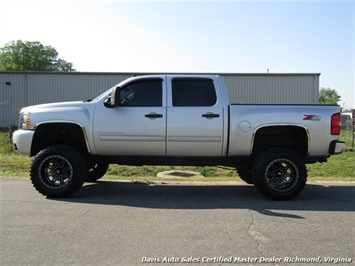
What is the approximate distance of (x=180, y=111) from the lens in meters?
6.45

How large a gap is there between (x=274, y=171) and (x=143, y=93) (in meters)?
2.85

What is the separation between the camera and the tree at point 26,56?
251 feet

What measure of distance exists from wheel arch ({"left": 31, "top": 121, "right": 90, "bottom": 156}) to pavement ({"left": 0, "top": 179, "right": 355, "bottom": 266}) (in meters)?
0.91

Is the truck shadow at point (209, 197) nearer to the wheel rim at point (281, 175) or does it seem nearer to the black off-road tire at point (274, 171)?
the black off-road tire at point (274, 171)

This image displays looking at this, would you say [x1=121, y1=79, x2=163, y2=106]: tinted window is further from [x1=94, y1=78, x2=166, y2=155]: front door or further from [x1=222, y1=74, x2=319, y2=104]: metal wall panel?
[x1=222, y1=74, x2=319, y2=104]: metal wall panel

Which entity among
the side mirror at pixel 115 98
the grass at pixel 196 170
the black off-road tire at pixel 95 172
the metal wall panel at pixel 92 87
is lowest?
the grass at pixel 196 170

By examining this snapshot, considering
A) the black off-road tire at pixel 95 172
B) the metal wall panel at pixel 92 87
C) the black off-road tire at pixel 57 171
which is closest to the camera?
the black off-road tire at pixel 57 171

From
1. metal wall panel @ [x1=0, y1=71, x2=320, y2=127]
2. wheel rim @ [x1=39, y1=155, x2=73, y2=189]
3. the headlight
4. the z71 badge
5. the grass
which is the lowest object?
the grass

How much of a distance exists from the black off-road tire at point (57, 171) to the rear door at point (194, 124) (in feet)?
5.62

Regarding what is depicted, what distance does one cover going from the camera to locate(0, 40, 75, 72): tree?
76562 mm

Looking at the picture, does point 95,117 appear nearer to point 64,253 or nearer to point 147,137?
point 147,137

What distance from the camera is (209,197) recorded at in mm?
6633

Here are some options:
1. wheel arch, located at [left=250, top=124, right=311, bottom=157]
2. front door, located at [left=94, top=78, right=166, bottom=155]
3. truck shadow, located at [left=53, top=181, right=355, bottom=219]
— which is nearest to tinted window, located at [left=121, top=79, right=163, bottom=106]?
front door, located at [left=94, top=78, right=166, bottom=155]

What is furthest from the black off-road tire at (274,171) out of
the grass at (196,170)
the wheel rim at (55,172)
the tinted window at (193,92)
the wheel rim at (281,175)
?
the wheel rim at (55,172)
